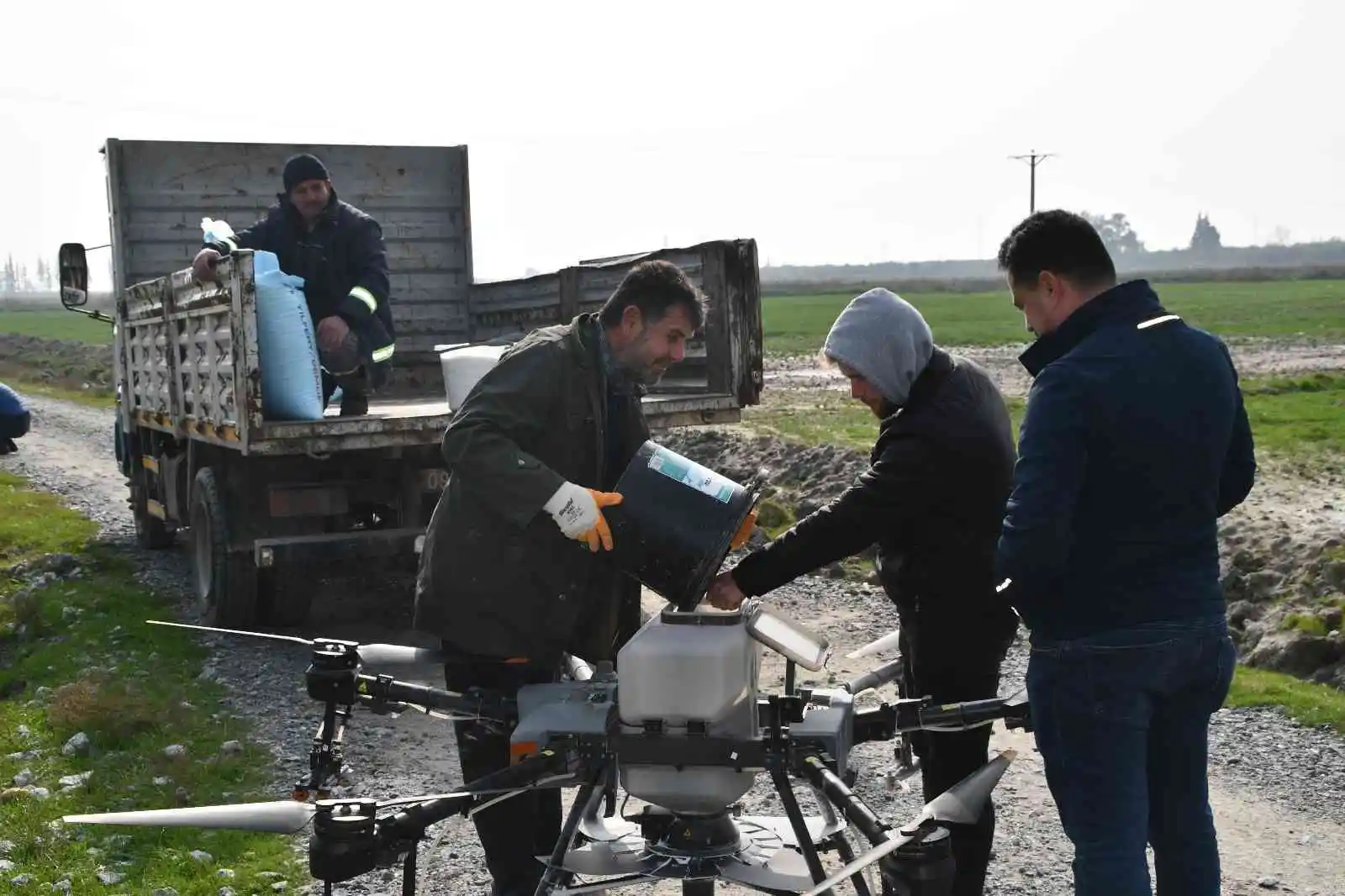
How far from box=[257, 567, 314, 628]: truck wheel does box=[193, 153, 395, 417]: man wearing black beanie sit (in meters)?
1.08

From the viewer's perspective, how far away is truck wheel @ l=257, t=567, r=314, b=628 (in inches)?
303

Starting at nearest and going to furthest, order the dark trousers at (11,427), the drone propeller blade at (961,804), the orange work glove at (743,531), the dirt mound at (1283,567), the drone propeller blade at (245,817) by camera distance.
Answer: the drone propeller blade at (961,804)
the drone propeller blade at (245,817)
the orange work glove at (743,531)
the dirt mound at (1283,567)
the dark trousers at (11,427)

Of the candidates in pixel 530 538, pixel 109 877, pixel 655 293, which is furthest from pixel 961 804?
pixel 109 877

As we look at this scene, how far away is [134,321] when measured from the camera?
9.66 m

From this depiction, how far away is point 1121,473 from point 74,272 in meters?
9.21

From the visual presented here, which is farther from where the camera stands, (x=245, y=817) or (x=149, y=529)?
(x=149, y=529)

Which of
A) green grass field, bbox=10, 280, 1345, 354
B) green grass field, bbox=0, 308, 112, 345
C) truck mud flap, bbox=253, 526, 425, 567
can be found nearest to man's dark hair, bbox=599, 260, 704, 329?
truck mud flap, bbox=253, 526, 425, 567

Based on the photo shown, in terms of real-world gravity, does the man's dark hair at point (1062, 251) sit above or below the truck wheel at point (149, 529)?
above

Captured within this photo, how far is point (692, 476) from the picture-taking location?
320 cm

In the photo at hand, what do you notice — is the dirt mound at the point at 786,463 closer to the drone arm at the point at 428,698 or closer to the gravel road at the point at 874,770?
the gravel road at the point at 874,770

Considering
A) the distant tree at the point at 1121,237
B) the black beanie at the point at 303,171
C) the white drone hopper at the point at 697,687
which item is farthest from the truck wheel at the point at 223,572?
the distant tree at the point at 1121,237

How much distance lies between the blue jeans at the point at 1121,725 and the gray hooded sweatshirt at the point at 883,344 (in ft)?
2.67

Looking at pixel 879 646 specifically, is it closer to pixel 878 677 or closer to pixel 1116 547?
pixel 878 677

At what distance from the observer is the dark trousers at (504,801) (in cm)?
368
